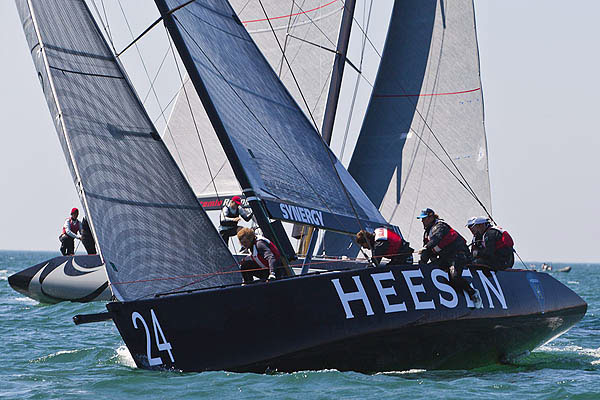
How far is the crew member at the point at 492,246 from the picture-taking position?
888 cm

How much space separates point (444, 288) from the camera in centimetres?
787

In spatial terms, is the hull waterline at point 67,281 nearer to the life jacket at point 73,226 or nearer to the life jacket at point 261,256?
the life jacket at point 73,226

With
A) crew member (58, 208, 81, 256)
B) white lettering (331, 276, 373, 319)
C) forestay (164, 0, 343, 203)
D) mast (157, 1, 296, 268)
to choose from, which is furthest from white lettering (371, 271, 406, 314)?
crew member (58, 208, 81, 256)

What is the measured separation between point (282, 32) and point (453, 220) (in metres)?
4.26

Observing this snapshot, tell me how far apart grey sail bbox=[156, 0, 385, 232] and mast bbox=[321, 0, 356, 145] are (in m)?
3.59

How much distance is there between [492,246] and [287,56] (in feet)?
24.1

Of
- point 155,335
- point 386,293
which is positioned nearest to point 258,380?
point 155,335

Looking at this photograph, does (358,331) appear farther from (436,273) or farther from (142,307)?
(142,307)

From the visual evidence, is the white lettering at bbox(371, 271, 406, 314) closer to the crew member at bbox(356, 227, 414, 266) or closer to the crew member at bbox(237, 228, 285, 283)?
the crew member at bbox(356, 227, 414, 266)

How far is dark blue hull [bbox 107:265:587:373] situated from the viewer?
7.04 meters

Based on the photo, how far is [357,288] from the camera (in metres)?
7.27

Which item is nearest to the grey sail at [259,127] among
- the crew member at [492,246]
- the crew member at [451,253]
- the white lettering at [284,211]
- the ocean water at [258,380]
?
the white lettering at [284,211]

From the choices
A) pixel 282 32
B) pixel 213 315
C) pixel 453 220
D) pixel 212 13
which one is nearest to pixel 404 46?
pixel 282 32

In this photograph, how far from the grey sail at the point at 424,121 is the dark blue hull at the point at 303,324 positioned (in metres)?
6.55
